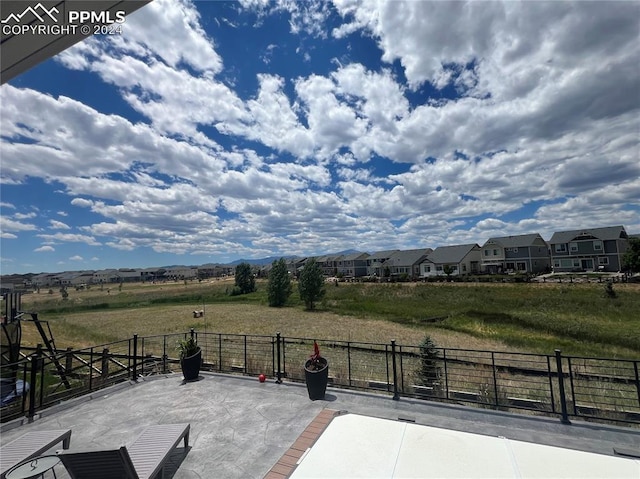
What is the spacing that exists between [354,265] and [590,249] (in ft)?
146

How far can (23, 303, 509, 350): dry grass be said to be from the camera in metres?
17.6

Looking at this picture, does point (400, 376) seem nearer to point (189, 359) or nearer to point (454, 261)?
point (189, 359)

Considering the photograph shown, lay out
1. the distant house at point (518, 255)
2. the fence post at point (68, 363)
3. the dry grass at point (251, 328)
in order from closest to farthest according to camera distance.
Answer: the fence post at point (68, 363) < the dry grass at point (251, 328) < the distant house at point (518, 255)

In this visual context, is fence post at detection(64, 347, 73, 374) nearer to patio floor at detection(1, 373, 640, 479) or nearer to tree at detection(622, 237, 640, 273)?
patio floor at detection(1, 373, 640, 479)

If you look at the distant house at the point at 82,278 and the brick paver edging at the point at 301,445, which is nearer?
the brick paver edging at the point at 301,445

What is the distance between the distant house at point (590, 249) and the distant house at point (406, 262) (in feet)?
70.6

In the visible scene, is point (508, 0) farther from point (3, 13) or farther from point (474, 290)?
point (474, 290)

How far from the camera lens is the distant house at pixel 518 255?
48750mm

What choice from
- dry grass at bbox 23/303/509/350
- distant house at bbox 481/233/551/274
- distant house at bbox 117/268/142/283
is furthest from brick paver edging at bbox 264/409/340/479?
distant house at bbox 117/268/142/283

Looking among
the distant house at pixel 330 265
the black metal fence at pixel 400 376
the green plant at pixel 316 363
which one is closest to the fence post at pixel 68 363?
the black metal fence at pixel 400 376

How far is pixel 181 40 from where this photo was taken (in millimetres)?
5137

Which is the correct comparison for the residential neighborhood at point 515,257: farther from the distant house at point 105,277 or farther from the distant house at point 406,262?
the distant house at point 105,277

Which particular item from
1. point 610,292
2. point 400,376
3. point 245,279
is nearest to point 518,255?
point 610,292

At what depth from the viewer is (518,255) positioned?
4953cm
